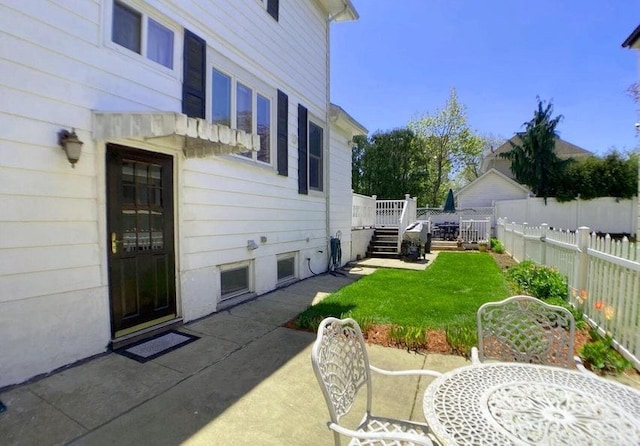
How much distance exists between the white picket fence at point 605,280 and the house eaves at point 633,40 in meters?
4.12

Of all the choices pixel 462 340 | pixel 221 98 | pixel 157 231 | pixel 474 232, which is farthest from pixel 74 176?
pixel 474 232

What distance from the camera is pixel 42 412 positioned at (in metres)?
2.46

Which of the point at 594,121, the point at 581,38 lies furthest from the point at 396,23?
the point at 594,121

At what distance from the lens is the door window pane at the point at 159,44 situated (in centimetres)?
404

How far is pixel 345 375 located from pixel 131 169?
3374mm

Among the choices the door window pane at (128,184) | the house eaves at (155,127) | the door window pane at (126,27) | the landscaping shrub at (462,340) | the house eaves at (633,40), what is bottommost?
the landscaping shrub at (462,340)

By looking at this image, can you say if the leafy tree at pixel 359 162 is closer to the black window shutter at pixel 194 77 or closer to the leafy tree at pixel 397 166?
the leafy tree at pixel 397 166

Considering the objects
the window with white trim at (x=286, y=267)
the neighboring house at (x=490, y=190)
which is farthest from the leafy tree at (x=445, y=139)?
the window with white trim at (x=286, y=267)

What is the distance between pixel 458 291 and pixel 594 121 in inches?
1240

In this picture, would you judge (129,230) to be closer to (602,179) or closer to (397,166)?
(602,179)

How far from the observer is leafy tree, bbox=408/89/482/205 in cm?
2744

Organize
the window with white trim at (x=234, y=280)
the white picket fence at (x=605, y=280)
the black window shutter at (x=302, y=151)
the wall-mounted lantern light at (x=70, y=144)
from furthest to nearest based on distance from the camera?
the black window shutter at (x=302, y=151) < the window with white trim at (x=234, y=280) < the white picket fence at (x=605, y=280) < the wall-mounted lantern light at (x=70, y=144)

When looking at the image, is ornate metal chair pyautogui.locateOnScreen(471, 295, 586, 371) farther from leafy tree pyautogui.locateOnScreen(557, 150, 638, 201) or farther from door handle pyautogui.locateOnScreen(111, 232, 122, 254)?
leafy tree pyautogui.locateOnScreen(557, 150, 638, 201)

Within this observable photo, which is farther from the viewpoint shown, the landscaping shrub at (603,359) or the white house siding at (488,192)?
the white house siding at (488,192)
